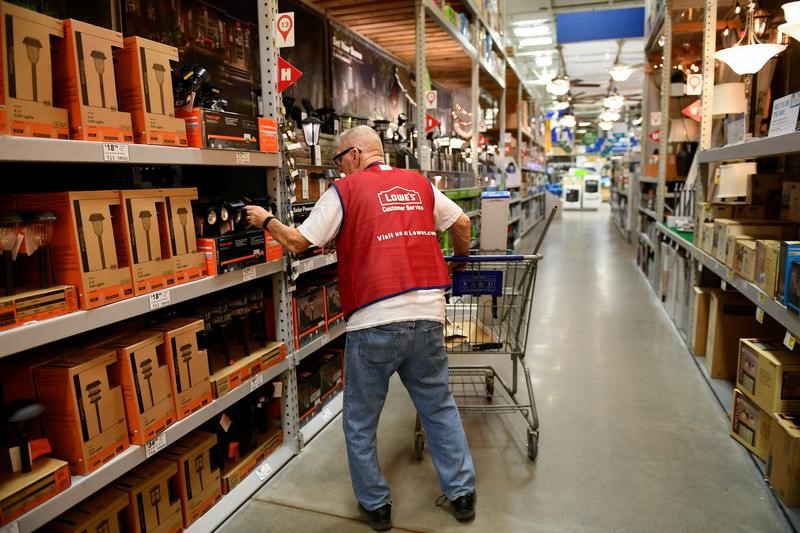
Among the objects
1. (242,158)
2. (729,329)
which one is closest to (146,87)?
(242,158)

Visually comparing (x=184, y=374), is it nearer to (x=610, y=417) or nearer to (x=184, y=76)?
(x=184, y=76)

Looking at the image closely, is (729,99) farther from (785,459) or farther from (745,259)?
(785,459)

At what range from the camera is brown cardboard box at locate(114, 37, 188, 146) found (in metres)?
1.91

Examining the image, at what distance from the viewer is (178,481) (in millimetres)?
2189

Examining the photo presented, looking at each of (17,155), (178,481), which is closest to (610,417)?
(178,481)

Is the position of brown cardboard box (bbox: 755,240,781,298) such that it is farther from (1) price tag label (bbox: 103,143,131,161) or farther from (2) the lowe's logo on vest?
(1) price tag label (bbox: 103,143,131,161)

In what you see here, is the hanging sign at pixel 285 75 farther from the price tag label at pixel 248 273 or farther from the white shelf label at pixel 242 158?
the price tag label at pixel 248 273

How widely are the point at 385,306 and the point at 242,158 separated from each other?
0.95m

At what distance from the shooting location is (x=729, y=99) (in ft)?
14.0

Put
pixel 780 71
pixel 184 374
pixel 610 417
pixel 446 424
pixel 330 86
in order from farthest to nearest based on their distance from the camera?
pixel 330 86 → pixel 780 71 → pixel 610 417 → pixel 446 424 → pixel 184 374

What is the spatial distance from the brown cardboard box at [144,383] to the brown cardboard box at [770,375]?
2.65 m

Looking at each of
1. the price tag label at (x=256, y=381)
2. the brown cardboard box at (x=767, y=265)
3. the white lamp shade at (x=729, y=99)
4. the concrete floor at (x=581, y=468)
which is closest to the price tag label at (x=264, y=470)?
the concrete floor at (x=581, y=468)

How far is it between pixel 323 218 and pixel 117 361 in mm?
917

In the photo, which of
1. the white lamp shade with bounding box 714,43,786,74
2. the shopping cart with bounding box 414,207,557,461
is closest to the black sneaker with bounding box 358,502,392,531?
the shopping cart with bounding box 414,207,557,461
